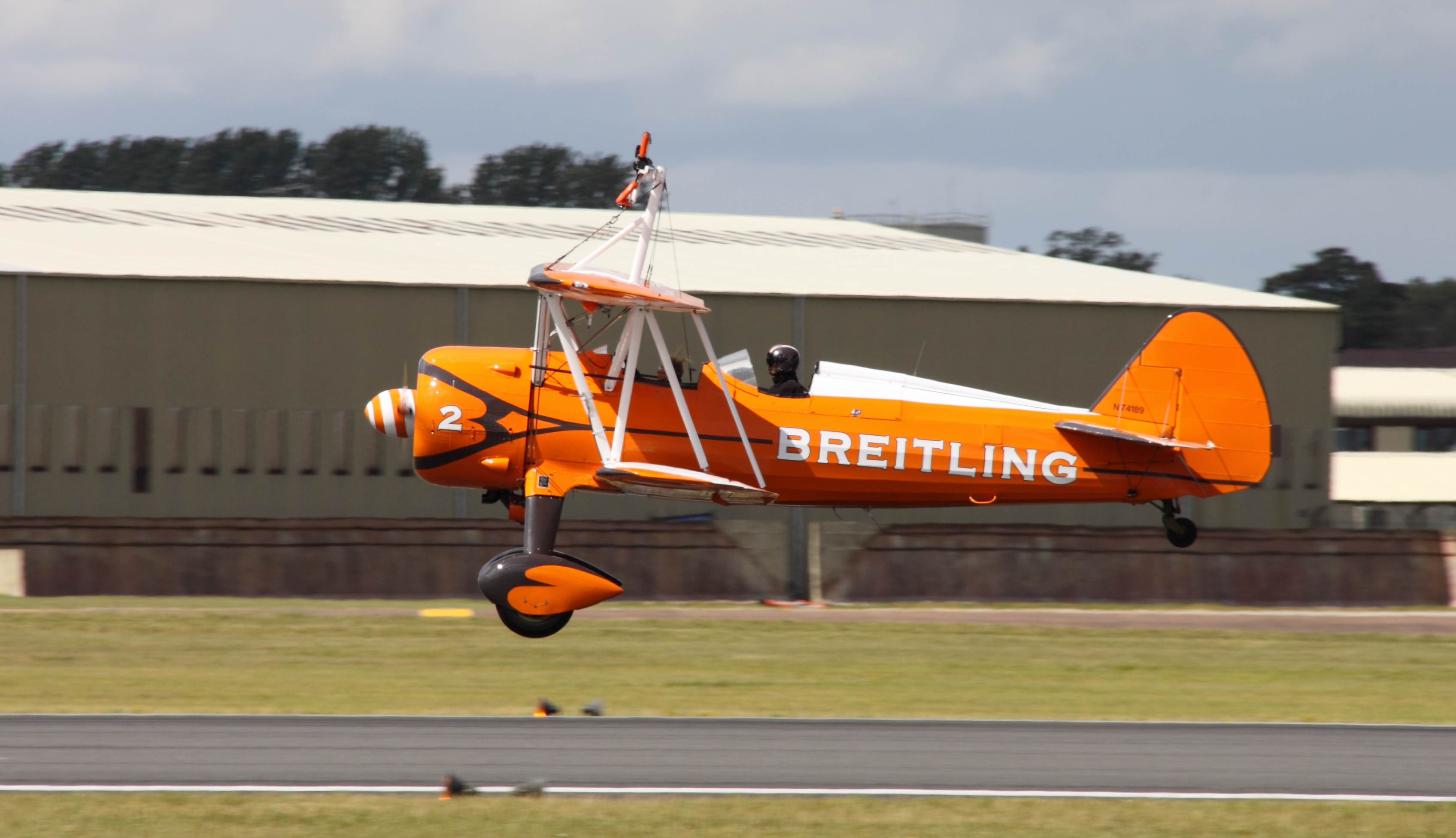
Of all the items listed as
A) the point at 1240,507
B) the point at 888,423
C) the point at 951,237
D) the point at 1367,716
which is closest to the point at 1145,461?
the point at 888,423

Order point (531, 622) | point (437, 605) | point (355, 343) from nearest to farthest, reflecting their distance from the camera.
A: point (531, 622) < point (437, 605) < point (355, 343)

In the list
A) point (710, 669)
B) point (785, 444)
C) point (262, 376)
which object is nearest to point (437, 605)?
point (710, 669)

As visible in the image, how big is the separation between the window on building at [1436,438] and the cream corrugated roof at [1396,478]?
21.1 ft

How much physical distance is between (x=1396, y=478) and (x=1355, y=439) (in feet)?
29.5

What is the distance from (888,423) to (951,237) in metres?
58.9

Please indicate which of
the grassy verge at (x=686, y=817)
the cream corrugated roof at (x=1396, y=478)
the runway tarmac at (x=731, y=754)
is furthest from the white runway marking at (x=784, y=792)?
the cream corrugated roof at (x=1396, y=478)

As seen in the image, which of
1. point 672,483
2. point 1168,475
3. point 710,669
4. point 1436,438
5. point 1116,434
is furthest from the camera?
point 1436,438

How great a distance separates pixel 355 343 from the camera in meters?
35.6

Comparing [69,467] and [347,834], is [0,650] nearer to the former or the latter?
[69,467]

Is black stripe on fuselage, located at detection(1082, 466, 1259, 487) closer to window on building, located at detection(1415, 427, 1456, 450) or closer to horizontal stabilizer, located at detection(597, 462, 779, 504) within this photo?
horizontal stabilizer, located at detection(597, 462, 779, 504)

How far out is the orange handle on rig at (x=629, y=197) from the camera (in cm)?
1528

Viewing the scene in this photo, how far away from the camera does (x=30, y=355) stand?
3419cm

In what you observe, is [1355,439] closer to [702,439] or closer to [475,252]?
[475,252]

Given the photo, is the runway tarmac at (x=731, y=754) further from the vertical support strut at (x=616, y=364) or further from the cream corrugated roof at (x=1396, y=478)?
the cream corrugated roof at (x=1396, y=478)
